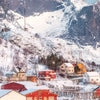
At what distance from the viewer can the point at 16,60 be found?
161 meters

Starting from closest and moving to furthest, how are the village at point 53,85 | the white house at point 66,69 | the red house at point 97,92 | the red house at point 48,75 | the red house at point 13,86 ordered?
the village at point 53,85 → the red house at point 13,86 → the red house at point 97,92 → the red house at point 48,75 → the white house at point 66,69

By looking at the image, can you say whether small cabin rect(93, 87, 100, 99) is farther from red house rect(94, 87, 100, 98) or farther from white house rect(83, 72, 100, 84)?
white house rect(83, 72, 100, 84)

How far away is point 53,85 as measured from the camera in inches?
4719

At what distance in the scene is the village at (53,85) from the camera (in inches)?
3494

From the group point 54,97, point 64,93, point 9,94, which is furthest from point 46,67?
point 9,94

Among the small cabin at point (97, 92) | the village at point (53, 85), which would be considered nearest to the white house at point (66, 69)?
the village at point (53, 85)

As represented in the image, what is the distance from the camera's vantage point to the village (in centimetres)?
8875

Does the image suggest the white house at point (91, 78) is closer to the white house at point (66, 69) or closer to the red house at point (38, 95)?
the white house at point (66, 69)

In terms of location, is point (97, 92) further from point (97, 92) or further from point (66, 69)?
point (66, 69)

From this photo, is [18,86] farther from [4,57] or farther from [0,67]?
[4,57]

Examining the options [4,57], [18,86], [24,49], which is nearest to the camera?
[18,86]

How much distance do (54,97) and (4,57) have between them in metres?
72.2

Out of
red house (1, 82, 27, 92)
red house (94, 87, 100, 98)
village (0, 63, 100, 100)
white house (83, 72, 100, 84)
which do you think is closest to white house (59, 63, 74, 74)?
village (0, 63, 100, 100)

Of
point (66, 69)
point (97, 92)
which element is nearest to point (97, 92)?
point (97, 92)
